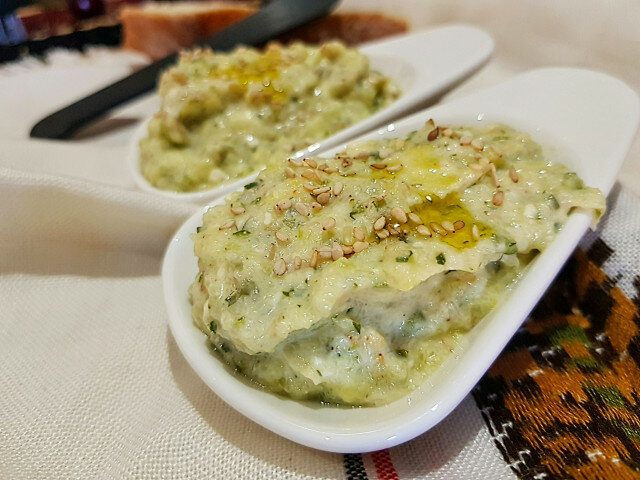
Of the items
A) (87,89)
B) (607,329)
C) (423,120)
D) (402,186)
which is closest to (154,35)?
(87,89)

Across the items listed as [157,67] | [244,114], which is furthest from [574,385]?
[157,67]

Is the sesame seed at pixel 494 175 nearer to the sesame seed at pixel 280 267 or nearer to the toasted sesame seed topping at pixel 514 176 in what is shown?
the toasted sesame seed topping at pixel 514 176

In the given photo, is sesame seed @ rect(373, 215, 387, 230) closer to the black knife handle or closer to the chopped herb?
the chopped herb

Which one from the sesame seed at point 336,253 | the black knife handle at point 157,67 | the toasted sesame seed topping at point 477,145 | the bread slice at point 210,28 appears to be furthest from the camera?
the bread slice at point 210,28

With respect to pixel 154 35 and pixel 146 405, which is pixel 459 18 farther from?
pixel 146 405

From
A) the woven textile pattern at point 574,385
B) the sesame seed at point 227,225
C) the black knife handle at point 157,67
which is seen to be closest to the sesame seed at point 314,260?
the sesame seed at point 227,225

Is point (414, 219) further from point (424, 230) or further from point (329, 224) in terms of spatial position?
point (329, 224)
